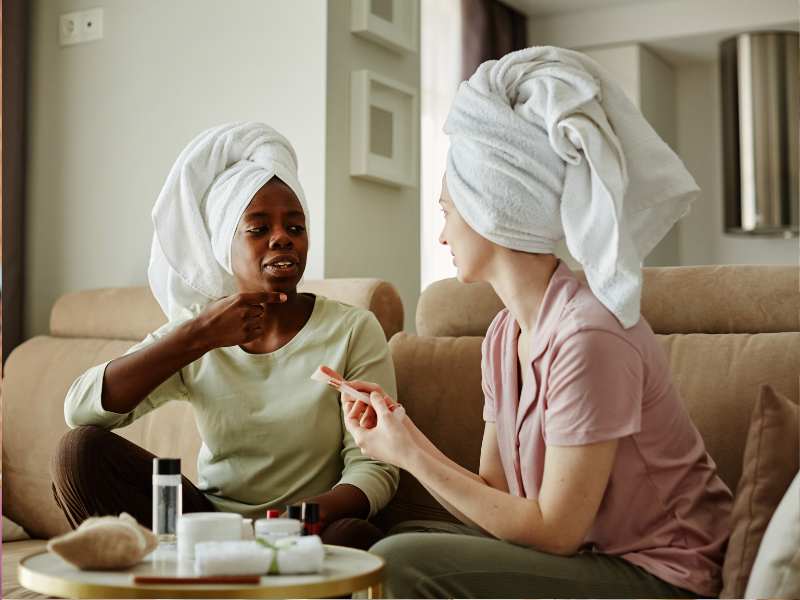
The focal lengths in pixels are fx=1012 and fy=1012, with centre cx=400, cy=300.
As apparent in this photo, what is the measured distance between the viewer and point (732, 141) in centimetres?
458

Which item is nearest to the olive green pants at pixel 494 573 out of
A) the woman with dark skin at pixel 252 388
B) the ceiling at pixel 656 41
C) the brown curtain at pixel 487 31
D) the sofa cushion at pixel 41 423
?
the woman with dark skin at pixel 252 388

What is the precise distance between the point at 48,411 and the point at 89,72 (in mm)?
1155

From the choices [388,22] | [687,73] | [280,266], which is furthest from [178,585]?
[687,73]

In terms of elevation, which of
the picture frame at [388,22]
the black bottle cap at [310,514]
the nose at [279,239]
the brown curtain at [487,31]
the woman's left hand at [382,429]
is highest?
the brown curtain at [487,31]

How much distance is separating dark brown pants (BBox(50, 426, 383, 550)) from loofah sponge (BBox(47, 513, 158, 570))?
1.85 ft

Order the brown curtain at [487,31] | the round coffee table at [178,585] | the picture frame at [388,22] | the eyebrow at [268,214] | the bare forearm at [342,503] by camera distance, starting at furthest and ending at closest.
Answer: the brown curtain at [487,31] < the picture frame at [388,22] < the eyebrow at [268,214] < the bare forearm at [342,503] < the round coffee table at [178,585]

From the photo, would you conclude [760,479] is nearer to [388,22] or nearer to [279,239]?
[279,239]

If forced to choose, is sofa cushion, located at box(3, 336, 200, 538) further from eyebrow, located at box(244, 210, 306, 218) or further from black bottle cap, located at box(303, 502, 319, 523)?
black bottle cap, located at box(303, 502, 319, 523)

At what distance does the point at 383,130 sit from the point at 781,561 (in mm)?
1894

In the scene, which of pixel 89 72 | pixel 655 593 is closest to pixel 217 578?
pixel 655 593

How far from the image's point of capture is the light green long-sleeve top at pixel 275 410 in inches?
74.5

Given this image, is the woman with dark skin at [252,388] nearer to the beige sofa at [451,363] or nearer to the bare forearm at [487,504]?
the beige sofa at [451,363]

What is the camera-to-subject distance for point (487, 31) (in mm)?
4535

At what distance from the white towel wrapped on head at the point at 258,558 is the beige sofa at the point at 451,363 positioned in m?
0.79
